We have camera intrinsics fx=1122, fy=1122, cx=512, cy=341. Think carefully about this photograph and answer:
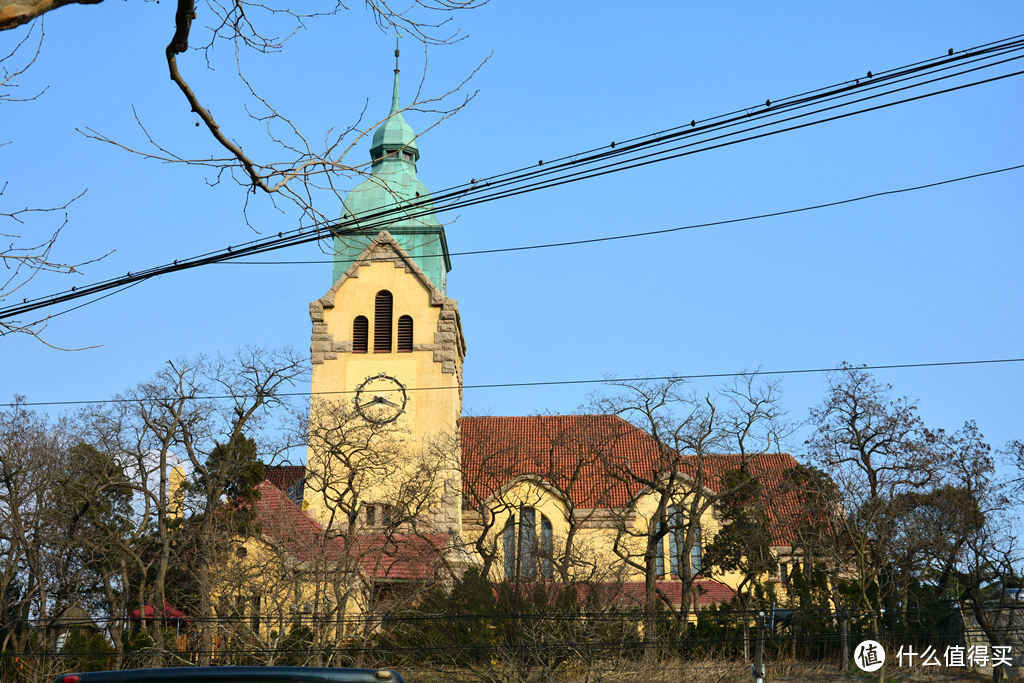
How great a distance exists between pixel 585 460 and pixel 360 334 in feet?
40.1

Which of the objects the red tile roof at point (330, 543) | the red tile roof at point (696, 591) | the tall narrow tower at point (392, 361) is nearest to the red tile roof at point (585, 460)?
the tall narrow tower at point (392, 361)

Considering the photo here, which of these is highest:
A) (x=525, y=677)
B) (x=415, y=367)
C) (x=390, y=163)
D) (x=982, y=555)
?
(x=390, y=163)

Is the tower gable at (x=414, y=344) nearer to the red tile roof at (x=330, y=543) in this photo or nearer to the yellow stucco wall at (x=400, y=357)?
the yellow stucco wall at (x=400, y=357)

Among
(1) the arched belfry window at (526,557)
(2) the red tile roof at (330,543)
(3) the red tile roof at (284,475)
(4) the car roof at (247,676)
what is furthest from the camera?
(3) the red tile roof at (284,475)

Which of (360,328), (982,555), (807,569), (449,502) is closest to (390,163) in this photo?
(360,328)

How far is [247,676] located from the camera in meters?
6.66

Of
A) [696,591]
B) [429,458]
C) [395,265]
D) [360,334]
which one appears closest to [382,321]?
[360,334]

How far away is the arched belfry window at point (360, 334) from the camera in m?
46.3

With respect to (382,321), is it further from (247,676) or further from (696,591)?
(247,676)

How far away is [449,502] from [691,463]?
1017cm

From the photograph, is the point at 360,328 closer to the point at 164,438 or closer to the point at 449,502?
the point at 449,502

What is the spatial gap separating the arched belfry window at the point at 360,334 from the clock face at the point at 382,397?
1485 mm

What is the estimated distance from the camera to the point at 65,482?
123 ft

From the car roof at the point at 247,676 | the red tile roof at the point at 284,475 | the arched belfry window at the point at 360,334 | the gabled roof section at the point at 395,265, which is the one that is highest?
the gabled roof section at the point at 395,265
